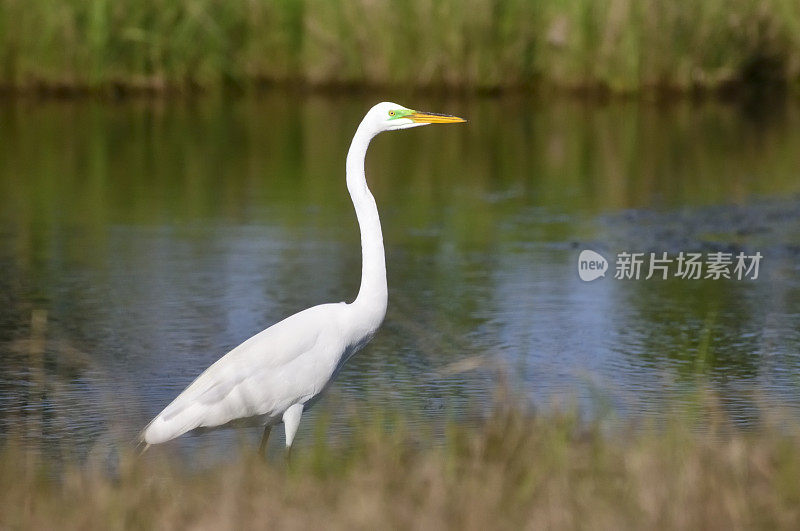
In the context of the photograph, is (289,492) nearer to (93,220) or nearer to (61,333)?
(61,333)

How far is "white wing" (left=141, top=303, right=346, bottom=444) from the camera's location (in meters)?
4.82

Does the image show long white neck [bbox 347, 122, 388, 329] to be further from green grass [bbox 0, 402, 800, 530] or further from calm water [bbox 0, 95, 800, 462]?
green grass [bbox 0, 402, 800, 530]

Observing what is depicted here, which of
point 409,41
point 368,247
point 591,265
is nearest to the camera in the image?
point 368,247

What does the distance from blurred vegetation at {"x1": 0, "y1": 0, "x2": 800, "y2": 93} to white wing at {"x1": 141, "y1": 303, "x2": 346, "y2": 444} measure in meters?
12.1

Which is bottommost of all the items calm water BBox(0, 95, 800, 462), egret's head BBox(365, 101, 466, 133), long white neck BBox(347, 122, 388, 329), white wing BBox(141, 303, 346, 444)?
calm water BBox(0, 95, 800, 462)

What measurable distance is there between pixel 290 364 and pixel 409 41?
12512mm

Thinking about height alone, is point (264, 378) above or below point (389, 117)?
below

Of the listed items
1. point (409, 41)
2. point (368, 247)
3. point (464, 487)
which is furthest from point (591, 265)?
point (409, 41)

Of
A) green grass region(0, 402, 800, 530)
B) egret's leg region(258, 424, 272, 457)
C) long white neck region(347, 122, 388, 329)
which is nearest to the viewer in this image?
green grass region(0, 402, 800, 530)

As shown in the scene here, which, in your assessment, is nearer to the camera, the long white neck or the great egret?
the great egret

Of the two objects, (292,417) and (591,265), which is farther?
(591,265)

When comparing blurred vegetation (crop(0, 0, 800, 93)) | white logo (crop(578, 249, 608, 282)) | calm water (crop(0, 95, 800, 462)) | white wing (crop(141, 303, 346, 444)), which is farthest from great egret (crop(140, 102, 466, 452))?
blurred vegetation (crop(0, 0, 800, 93))

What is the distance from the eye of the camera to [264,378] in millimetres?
4926

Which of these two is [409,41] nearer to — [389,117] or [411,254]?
[411,254]
